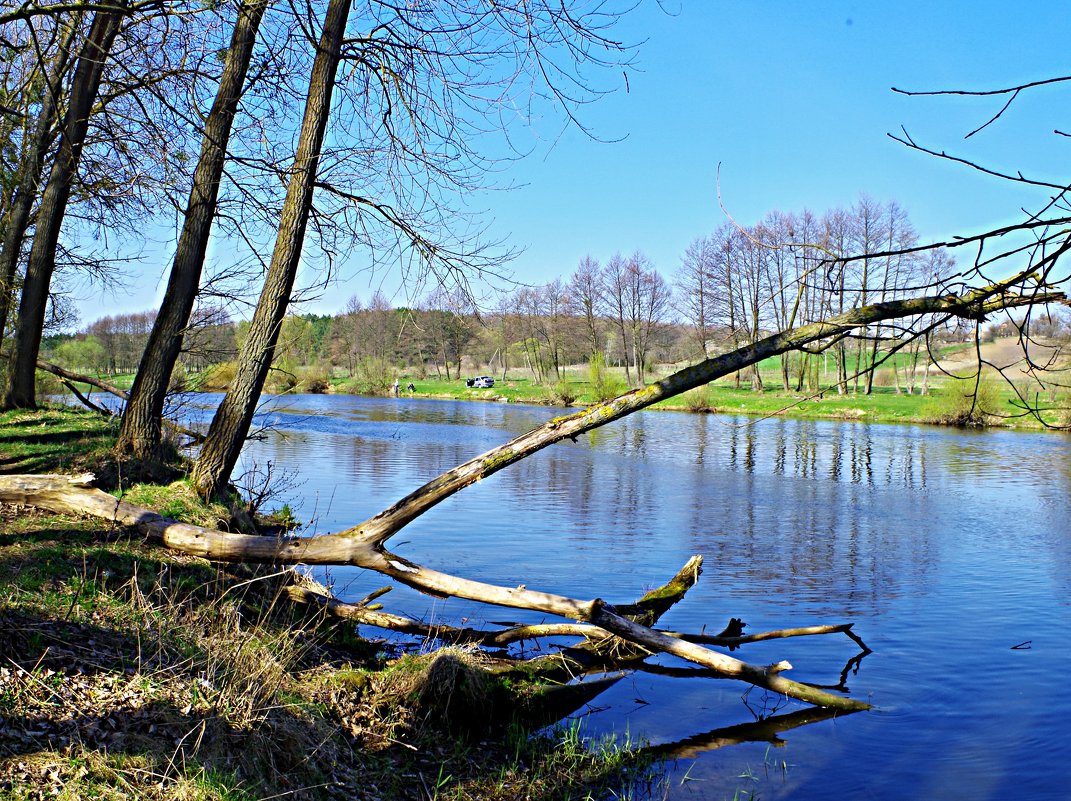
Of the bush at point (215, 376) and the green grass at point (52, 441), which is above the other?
the bush at point (215, 376)

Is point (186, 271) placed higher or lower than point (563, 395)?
higher

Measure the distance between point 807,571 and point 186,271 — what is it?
8.57 m

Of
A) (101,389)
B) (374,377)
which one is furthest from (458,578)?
(374,377)

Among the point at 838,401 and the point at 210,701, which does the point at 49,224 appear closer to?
the point at 210,701

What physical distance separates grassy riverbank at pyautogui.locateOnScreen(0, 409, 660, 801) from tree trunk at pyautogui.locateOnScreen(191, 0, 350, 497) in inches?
59.5

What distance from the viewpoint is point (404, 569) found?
605 cm

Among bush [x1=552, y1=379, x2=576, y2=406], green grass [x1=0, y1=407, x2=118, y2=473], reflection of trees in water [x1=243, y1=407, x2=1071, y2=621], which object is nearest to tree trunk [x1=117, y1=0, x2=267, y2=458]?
green grass [x1=0, y1=407, x2=118, y2=473]

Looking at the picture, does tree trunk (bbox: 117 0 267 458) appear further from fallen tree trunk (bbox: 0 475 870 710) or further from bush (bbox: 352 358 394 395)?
bush (bbox: 352 358 394 395)

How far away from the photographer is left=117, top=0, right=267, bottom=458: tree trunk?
8.58 m

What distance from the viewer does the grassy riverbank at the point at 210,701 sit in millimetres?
3584

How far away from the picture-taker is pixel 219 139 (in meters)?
8.63

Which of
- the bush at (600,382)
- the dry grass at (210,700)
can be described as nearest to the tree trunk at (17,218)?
the dry grass at (210,700)

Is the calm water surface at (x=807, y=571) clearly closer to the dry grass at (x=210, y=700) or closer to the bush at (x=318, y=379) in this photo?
the dry grass at (x=210, y=700)

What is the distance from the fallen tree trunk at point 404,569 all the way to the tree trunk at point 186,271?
6.20 ft
